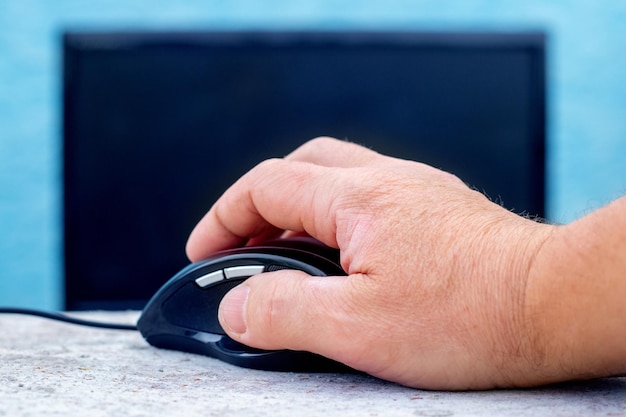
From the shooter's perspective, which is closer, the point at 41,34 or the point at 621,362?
the point at 621,362

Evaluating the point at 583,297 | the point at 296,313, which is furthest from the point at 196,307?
the point at 583,297

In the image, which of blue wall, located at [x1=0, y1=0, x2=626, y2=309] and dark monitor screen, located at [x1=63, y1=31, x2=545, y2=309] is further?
blue wall, located at [x1=0, y1=0, x2=626, y2=309]

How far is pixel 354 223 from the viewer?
44 centimetres

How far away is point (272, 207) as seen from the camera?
51 cm

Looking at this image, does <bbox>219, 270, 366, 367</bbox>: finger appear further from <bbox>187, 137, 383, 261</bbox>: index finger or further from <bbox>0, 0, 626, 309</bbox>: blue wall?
<bbox>0, 0, 626, 309</bbox>: blue wall

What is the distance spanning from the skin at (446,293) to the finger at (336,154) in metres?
0.11

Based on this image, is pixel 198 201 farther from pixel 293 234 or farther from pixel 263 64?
pixel 293 234

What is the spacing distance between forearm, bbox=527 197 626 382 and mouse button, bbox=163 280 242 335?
22 cm

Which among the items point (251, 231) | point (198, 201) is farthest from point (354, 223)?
point (198, 201)

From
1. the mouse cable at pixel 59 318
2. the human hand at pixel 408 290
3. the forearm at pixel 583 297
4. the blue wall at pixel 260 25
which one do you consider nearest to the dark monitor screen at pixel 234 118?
the mouse cable at pixel 59 318

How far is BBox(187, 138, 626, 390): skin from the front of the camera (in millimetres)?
372

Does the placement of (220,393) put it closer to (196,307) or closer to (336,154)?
(196,307)

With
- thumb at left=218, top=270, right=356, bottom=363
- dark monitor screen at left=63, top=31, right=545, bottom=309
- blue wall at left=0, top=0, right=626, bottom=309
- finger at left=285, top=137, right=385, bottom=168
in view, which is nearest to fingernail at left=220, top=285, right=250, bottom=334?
thumb at left=218, top=270, right=356, bottom=363

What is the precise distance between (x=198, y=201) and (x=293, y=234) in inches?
14.1
